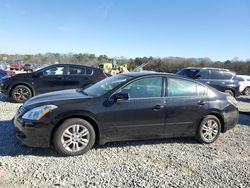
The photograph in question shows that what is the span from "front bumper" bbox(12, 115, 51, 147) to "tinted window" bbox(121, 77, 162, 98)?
157cm

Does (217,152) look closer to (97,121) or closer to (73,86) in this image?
(97,121)

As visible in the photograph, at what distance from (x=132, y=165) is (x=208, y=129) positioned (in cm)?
214

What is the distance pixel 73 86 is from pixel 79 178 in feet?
21.6

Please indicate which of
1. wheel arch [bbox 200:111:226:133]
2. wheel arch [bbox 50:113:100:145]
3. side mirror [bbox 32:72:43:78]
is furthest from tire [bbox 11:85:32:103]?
wheel arch [bbox 200:111:226:133]

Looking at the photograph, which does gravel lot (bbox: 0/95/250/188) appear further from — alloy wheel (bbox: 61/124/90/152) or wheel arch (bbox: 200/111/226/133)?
wheel arch (bbox: 200/111/226/133)

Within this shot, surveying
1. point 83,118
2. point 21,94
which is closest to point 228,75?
point 21,94

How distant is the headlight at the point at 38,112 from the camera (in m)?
4.52

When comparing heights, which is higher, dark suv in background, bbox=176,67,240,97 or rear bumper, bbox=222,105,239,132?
dark suv in background, bbox=176,67,240,97

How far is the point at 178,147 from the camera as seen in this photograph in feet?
17.7

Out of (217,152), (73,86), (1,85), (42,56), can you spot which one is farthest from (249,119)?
(42,56)

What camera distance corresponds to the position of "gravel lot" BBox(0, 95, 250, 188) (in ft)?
12.5

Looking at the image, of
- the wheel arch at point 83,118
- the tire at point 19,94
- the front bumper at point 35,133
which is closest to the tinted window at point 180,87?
the wheel arch at point 83,118

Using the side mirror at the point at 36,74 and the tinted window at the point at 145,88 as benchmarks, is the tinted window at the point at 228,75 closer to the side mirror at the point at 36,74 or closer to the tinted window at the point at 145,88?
the side mirror at the point at 36,74

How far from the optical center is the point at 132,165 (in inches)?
173
